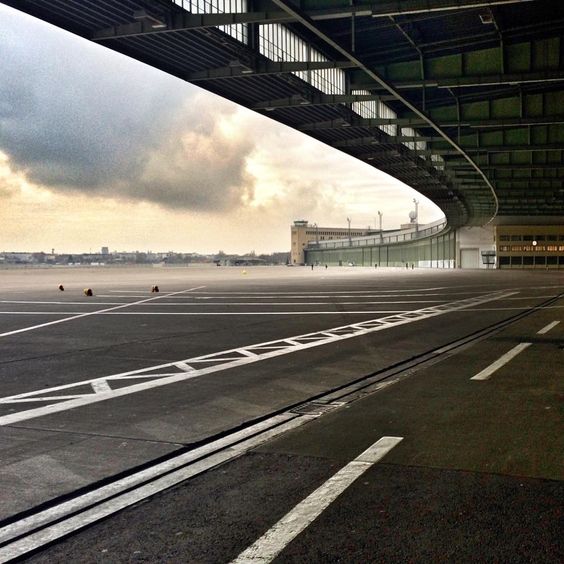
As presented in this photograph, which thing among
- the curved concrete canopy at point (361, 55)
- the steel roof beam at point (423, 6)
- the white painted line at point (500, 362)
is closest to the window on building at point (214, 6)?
the curved concrete canopy at point (361, 55)

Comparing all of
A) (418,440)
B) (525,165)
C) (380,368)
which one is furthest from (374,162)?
(418,440)

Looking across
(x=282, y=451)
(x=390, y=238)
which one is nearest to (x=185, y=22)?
(x=282, y=451)

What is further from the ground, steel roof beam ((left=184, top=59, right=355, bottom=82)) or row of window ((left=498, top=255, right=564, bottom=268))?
steel roof beam ((left=184, top=59, right=355, bottom=82))

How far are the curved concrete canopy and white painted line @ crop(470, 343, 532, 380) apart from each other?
9398mm

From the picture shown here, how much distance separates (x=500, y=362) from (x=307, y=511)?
7.34m

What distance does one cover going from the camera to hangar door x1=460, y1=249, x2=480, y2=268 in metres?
105

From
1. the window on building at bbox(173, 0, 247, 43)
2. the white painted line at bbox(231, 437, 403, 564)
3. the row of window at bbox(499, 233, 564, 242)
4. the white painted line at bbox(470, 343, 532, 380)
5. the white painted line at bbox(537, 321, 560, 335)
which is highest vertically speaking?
the window on building at bbox(173, 0, 247, 43)

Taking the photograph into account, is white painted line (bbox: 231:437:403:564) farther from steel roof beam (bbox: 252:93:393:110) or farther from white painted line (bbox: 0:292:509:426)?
steel roof beam (bbox: 252:93:393:110)

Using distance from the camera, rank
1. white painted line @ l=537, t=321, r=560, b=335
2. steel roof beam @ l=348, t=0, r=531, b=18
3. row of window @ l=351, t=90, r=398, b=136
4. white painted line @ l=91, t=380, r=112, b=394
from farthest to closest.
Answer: row of window @ l=351, t=90, r=398, b=136 → steel roof beam @ l=348, t=0, r=531, b=18 → white painted line @ l=537, t=321, r=560, b=335 → white painted line @ l=91, t=380, r=112, b=394

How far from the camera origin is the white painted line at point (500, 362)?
9398 mm

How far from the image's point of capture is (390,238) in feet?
443

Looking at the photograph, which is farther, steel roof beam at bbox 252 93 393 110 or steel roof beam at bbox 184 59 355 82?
steel roof beam at bbox 252 93 393 110

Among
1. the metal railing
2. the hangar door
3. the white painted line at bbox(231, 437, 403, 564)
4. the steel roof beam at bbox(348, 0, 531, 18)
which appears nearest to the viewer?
the white painted line at bbox(231, 437, 403, 564)

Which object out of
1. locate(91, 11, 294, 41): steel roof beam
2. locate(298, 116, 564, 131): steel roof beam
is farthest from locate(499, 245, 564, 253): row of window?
locate(91, 11, 294, 41): steel roof beam
